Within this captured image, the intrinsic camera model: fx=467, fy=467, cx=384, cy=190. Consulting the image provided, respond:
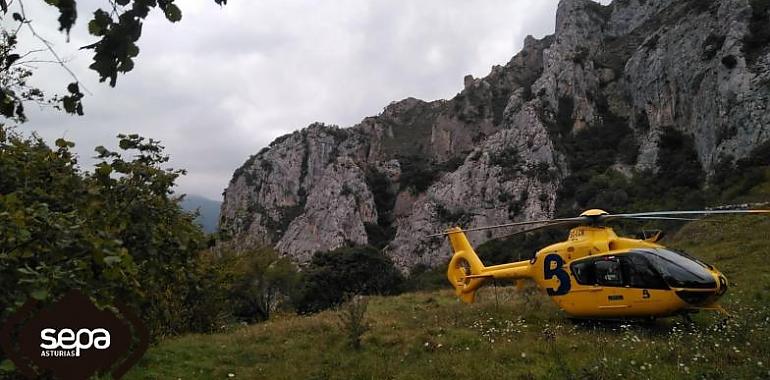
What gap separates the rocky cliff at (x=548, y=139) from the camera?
46.2 metres

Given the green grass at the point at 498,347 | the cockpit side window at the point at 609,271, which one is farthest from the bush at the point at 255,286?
the cockpit side window at the point at 609,271

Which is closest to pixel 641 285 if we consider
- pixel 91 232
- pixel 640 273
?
pixel 640 273

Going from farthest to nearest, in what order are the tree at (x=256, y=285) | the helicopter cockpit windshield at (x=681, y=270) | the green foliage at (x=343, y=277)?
the green foliage at (x=343, y=277)
the tree at (x=256, y=285)
the helicopter cockpit windshield at (x=681, y=270)

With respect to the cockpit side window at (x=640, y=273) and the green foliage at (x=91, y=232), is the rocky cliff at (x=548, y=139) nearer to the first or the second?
the cockpit side window at (x=640, y=273)

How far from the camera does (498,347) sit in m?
9.70

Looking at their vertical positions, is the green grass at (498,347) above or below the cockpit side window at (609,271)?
below

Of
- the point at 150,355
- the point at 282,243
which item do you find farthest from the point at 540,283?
the point at 282,243

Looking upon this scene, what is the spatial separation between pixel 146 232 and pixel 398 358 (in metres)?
7.37

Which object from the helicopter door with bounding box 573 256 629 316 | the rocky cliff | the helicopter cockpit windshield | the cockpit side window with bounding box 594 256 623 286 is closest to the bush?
the rocky cliff

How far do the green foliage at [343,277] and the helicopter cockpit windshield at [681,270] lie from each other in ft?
117

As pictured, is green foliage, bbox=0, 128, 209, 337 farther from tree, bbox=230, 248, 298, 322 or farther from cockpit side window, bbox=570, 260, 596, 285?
tree, bbox=230, 248, 298, 322

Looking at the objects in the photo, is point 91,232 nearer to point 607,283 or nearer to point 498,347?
point 498,347

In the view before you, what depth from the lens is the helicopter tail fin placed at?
1562cm

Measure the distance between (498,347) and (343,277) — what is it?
40.0 m
